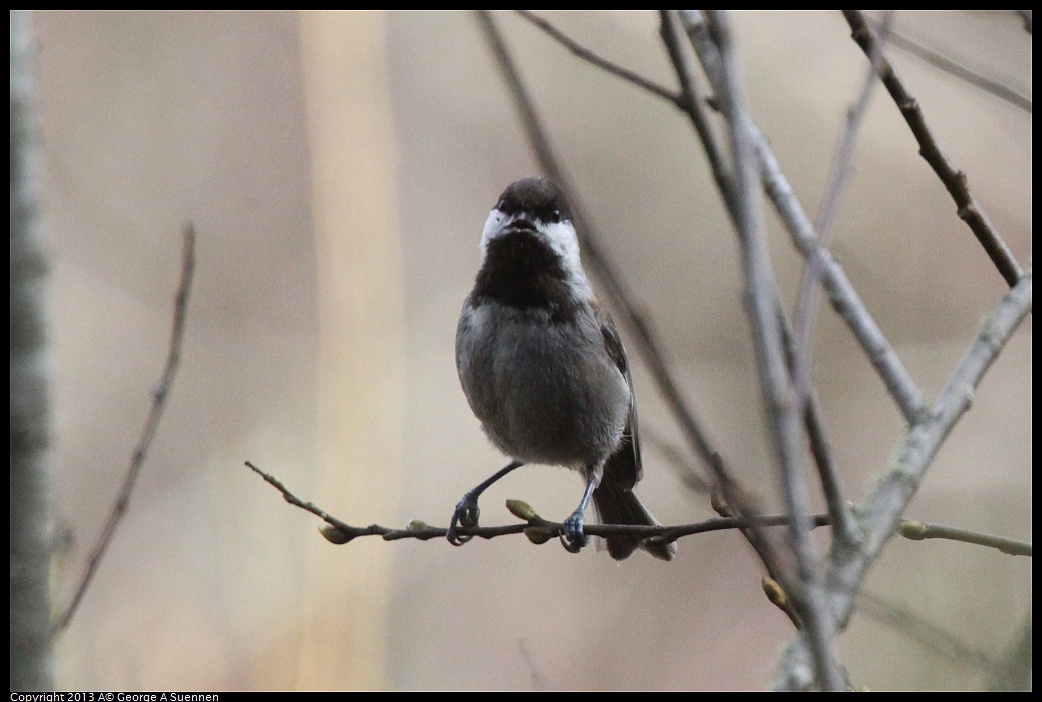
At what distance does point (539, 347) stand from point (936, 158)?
181cm

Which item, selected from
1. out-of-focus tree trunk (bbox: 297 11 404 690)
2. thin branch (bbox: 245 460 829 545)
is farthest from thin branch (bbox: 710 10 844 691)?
out-of-focus tree trunk (bbox: 297 11 404 690)

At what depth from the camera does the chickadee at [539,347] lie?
3.75 m

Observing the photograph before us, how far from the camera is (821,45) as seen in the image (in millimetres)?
7895

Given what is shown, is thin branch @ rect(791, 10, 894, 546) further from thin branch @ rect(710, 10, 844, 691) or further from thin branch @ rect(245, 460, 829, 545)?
thin branch @ rect(245, 460, 829, 545)

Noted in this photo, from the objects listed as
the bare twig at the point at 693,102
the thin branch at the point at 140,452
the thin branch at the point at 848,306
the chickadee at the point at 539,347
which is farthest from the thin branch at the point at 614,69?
the chickadee at the point at 539,347

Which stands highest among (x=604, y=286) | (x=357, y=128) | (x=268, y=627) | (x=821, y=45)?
(x=821, y=45)

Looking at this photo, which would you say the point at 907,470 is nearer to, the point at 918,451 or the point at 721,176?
the point at 918,451

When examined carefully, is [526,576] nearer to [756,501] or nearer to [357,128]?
[357,128]

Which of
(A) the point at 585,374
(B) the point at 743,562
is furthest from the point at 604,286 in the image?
(B) the point at 743,562

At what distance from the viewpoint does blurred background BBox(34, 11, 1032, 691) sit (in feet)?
19.7

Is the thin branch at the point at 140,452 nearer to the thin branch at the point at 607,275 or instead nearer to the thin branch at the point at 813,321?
the thin branch at the point at 607,275

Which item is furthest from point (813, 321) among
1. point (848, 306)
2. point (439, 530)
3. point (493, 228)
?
point (493, 228)

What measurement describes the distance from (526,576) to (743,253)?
238 inches

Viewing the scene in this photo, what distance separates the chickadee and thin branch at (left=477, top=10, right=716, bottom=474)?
7.92 feet
